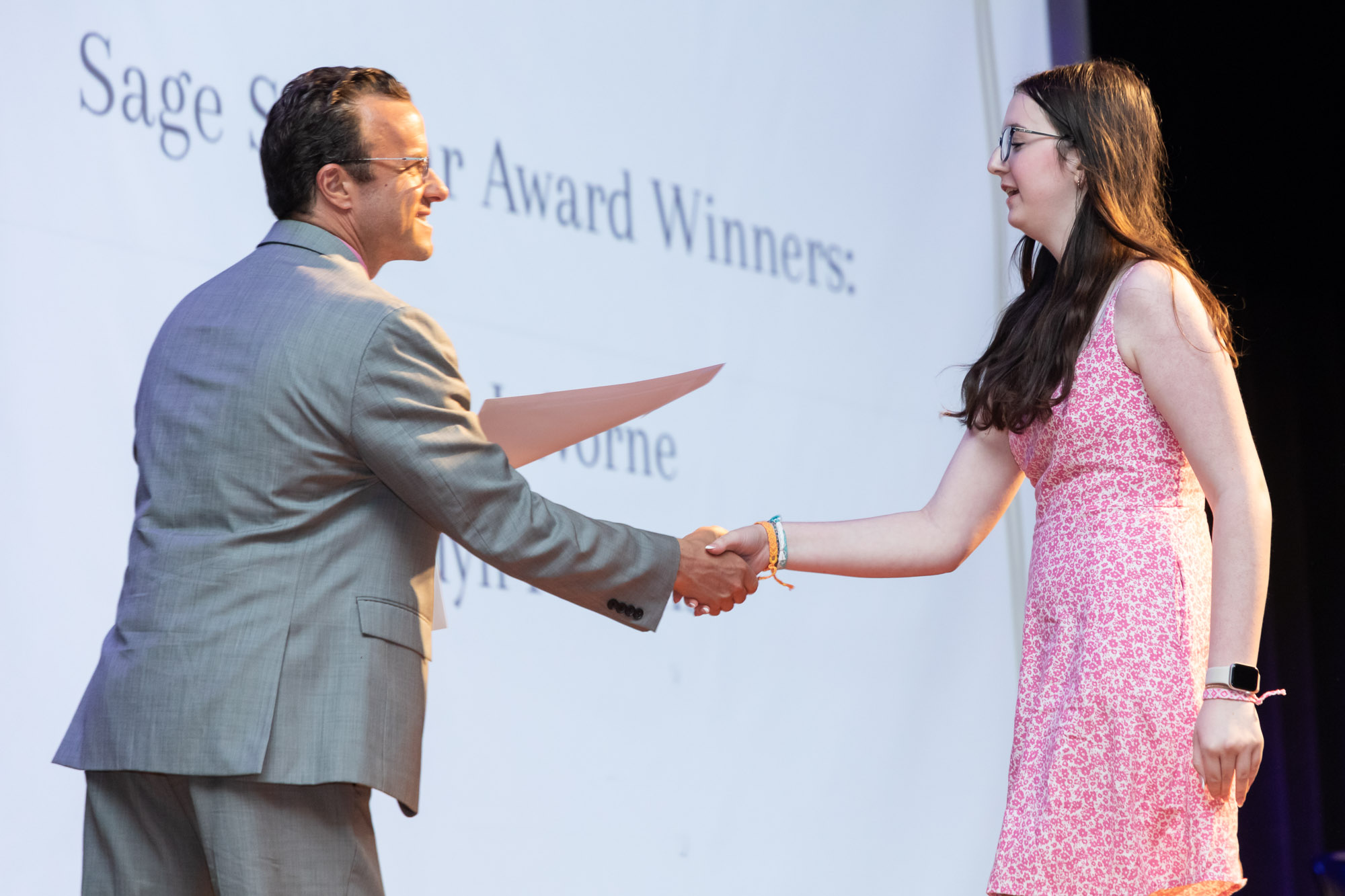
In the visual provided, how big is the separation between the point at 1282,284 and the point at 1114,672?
2307 mm

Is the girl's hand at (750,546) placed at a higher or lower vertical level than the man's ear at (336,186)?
lower

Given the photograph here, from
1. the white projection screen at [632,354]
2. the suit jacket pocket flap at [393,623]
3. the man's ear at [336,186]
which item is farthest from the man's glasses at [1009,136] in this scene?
the white projection screen at [632,354]

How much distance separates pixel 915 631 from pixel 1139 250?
163cm

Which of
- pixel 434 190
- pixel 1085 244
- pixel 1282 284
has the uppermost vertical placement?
pixel 1282 284

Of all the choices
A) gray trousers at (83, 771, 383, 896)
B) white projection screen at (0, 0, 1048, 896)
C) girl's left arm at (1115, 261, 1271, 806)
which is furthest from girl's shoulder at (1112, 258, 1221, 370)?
white projection screen at (0, 0, 1048, 896)

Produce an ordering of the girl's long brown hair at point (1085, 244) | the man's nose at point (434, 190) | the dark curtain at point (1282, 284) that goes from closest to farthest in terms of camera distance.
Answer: the girl's long brown hair at point (1085, 244) < the man's nose at point (434, 190) < the dark curtain at point (1282, 284)

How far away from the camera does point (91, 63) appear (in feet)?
7.23

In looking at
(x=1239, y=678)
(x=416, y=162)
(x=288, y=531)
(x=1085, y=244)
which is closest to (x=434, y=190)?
(x=416, y=162)

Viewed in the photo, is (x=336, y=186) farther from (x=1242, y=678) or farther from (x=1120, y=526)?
(x=1242, y=678)

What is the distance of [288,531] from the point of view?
1.53m

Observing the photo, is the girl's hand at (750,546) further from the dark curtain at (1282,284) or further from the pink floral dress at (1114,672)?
the dark curtain at (1282,284)

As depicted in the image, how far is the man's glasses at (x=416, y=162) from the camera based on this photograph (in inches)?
69.7

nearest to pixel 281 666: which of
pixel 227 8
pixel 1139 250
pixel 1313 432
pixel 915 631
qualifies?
pixel 1139 250

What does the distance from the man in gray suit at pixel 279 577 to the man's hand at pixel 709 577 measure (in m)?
0.37
